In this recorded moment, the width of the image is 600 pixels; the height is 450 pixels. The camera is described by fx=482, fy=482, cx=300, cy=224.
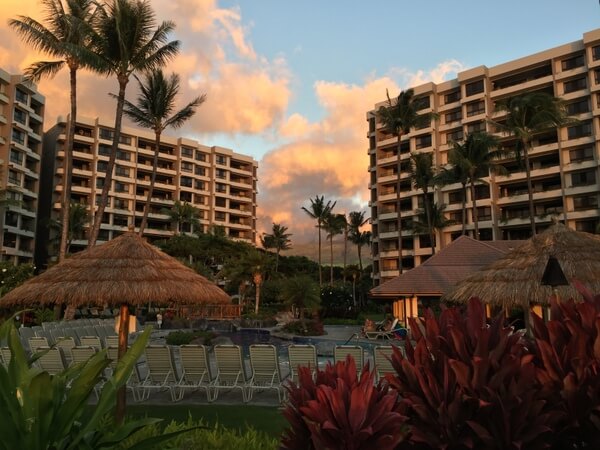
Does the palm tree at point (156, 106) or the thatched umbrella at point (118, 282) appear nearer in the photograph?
the thatched umbrella at point (118, 282)

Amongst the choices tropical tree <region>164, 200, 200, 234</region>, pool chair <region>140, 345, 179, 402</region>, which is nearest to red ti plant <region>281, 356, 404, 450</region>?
pool chair <region>140, 345, 179, 402</region>

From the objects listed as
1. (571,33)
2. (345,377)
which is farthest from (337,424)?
(571,33)

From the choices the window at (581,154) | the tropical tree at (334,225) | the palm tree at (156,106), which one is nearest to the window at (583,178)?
the window at (581,154)

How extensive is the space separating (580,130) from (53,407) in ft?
179

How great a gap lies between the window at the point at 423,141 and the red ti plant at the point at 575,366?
192 ft

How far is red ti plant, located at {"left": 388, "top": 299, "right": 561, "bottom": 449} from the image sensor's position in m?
2.22

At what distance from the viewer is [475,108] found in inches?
2156

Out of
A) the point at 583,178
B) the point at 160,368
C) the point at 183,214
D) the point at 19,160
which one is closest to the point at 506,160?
the point at 583,178

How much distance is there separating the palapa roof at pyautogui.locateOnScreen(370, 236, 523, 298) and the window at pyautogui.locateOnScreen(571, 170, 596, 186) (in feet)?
101

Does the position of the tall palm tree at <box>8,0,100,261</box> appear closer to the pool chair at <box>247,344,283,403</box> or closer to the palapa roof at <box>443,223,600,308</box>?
the pool chair at <box>247,344,283,403</box>

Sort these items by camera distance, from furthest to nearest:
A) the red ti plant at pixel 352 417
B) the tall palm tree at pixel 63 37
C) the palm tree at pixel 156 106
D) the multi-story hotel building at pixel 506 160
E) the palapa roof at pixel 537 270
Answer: the multi-story hotel building at pixel 506 160, the palm tree at pixel 156 106, the tall palm tree at pixel 63 37, the palapa roof at pixel 537 270, the red ti plant at pixel 352 417

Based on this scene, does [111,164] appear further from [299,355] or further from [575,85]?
[575,85]

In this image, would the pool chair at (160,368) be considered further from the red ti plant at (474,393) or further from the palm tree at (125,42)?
the palm tree at (125,42)

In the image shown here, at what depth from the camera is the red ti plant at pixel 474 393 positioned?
2.22m
